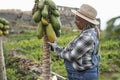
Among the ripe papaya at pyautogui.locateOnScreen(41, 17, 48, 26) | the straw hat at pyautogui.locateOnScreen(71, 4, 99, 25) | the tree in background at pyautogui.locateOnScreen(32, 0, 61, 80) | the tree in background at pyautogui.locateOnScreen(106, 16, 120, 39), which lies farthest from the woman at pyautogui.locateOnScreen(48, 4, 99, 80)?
the tree in background at pyautogui.locateOnScreen(106, 16, 120, 39)

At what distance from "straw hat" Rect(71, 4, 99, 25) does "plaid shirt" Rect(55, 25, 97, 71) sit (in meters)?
0.10

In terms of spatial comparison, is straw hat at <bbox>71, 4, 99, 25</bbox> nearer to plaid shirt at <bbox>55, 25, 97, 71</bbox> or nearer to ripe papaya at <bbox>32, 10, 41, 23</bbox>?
plaid shirt at <bbox>55, 25, 97, 71</bbox>

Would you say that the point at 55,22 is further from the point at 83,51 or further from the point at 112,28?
the point at 112,28

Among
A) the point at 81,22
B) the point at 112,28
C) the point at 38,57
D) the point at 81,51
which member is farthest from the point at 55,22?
the point at 38,57

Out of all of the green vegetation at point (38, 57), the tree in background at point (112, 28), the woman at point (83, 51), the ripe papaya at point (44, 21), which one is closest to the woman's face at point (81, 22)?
the woman at point (83, 51)

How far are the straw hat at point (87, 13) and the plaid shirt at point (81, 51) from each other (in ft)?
0.32

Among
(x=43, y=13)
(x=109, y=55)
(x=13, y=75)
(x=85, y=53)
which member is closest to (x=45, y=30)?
(x=43, y=13)

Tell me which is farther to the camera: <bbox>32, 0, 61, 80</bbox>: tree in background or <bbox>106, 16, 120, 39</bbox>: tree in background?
<bbox>32, 0, 61, 80</bbox>: tree in background

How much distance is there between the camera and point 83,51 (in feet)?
13.3

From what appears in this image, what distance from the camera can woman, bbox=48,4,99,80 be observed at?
4039mm

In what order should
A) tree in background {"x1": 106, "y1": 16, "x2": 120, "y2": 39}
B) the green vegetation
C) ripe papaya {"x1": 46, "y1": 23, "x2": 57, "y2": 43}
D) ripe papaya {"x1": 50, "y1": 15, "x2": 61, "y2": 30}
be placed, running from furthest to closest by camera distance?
the green vegetation < ripe papaya {"x1": 50, "y1": 15, "x2": 61, "y2": 30} < ripe papaya {"x1": 46, "y1": 23, "x2": 57, "y2": 43} < tree in background {"x1": 106, "y1": 16, "x2": 120, "y2": 39}

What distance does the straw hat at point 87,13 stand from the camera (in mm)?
4165

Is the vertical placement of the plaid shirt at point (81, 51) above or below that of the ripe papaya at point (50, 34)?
below

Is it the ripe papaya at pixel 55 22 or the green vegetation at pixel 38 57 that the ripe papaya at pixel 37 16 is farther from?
the green vegetation at pixel 38 57
